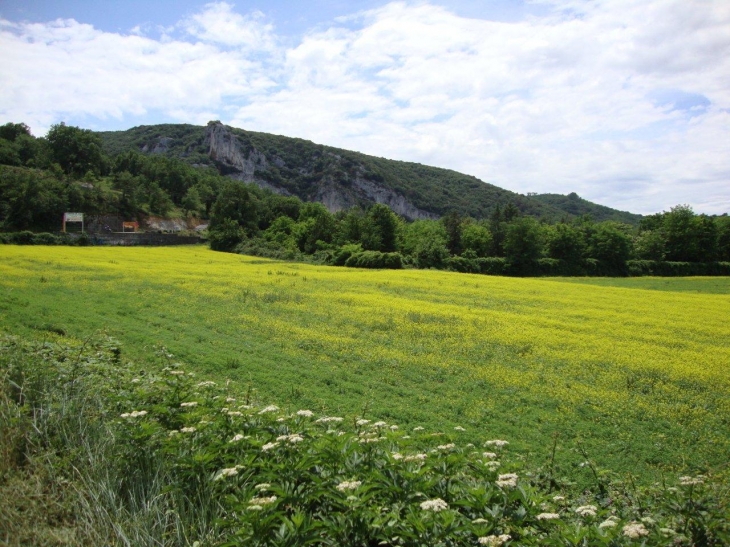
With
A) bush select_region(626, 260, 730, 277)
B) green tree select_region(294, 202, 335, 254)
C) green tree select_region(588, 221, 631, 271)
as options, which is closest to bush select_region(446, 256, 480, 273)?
green tree select_region(588, 221, 631, 271)

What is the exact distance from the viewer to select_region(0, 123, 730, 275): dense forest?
2464 inches

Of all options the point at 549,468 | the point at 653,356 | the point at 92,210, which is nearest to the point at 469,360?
the point at 653,356

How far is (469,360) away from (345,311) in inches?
285

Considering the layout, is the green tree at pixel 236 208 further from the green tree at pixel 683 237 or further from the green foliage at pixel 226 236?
the green tree at pixel 683 237

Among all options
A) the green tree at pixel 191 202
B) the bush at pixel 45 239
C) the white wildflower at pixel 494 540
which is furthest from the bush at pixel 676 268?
the green tree at pixel 191 202

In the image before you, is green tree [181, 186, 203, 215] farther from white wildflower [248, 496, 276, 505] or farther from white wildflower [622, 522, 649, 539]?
white wildflower [622, 522, 649, 539]

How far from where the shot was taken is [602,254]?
70.0 metres

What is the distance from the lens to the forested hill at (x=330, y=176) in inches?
6870

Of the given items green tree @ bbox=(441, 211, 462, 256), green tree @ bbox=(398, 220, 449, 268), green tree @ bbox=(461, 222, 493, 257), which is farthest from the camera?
green tree @ bbox=(441, 211, 462, 256)

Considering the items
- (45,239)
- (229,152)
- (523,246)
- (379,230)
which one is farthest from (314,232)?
(229,152)

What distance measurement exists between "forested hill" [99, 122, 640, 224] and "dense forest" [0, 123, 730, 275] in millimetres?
80766

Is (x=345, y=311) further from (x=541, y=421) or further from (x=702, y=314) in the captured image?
(x=702, y=314)

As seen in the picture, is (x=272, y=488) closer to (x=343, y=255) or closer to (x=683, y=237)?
(x=343, y=255)

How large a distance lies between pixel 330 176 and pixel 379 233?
117 meters
